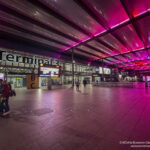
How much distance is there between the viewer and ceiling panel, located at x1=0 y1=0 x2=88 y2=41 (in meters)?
6.02

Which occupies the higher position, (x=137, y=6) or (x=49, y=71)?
(x=137, y=6)

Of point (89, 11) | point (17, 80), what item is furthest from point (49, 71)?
point (17, 80)

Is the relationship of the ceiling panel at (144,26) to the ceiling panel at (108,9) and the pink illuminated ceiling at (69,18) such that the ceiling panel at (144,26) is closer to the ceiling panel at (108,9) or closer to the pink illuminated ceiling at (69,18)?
the pink illuminated ceiling at (69,18)

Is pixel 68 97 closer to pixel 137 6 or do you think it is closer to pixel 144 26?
pixel 137 6

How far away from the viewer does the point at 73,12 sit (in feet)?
22.7

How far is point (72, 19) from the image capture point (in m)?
7.74

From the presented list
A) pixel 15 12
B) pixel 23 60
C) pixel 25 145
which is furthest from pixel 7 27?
pixel 25 145

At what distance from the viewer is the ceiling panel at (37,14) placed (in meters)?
6.02

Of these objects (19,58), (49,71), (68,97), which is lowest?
(68,97)

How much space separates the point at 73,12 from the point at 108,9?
3.00 meters

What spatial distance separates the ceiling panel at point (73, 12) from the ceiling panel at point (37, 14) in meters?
0.91

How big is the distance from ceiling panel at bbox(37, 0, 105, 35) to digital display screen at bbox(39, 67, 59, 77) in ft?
26.1

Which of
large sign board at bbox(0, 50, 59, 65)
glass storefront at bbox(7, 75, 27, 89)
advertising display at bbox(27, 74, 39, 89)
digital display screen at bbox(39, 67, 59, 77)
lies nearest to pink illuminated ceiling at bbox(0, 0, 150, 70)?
digital display screen at bbox(39, 67, 59, 77)

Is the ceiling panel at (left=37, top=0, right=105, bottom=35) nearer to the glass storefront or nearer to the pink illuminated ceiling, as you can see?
the pink illuminated ceiling
